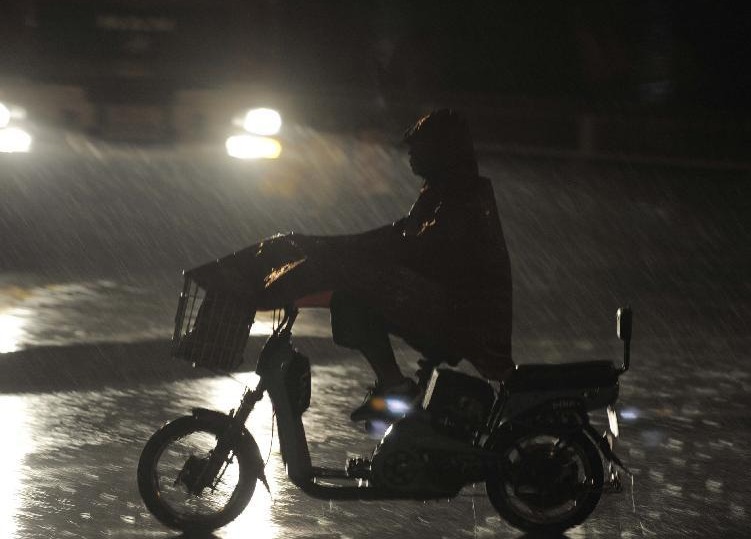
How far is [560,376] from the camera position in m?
6.41

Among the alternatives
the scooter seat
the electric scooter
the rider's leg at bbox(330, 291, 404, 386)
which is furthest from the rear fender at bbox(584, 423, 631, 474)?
the rider's leg at bbox(330, 291, 404, 386)

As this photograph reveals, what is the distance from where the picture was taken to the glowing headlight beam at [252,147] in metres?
17.2

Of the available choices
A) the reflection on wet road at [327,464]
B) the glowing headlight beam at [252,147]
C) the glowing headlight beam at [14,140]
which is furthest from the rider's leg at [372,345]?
the glowing headlight beam at [14,140]

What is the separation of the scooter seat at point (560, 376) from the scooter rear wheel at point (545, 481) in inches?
7.9

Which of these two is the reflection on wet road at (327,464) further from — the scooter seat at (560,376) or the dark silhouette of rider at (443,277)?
the dark silhouette of rider at (443,277)

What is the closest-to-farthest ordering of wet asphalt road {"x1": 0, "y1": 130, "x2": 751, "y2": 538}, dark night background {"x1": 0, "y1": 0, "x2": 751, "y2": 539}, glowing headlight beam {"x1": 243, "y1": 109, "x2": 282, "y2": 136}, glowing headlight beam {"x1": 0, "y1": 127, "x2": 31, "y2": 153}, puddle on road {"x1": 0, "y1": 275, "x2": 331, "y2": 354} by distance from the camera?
wet asphalt road {"x1": 0, "y1": 130, "x2": 751, "y2": 538} → dark night background {"x1": 0, "y1": 0, "x2": 751, "y2": 539} → puddle on road {"x1": 0, "y1": 275, "x2": 331, "y2": 354} → glowing headlight beam {"x1": 243, "y1": 109, "x2": 282, "y2": 136} → glowing headlight beam {"x1": 0, "y1": 127, "x2": 31, "y2": 153}

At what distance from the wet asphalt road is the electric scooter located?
0.19 meters

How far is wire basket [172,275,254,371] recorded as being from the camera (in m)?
5.93

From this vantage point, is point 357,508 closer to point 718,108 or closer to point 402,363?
point 402,363

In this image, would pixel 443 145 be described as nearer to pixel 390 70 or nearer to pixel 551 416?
pixel 551 416

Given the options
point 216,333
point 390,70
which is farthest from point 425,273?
point 390,70

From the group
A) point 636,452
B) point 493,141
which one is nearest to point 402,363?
point 636,452

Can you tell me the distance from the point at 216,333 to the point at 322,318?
6.75 metres

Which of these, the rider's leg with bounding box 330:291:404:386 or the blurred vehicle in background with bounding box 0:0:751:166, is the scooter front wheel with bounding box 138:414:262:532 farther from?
the blurred vehicle in background with bounding box 0:0:751:166
